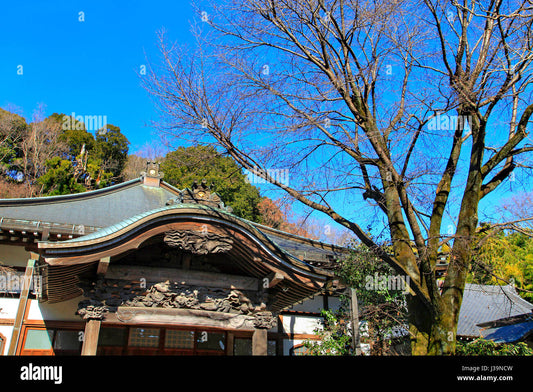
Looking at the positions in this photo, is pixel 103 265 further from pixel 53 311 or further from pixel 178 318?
pixel 53 311

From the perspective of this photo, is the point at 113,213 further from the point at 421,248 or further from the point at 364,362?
the point at 364,362

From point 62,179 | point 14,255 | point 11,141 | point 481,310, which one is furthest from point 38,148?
point 481,310

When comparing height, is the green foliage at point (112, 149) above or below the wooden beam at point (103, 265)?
above

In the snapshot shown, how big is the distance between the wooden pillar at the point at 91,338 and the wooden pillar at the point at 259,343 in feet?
9.96

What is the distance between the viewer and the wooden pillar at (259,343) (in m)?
8.34

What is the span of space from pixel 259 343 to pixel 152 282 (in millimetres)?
2514

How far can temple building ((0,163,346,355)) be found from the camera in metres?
7.57

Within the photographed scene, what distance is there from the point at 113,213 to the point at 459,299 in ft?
33.4

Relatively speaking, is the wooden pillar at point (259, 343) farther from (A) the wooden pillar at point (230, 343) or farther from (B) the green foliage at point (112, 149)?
(B) the green foliage at point (112, 149)

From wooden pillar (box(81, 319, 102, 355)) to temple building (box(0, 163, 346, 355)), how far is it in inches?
0.7

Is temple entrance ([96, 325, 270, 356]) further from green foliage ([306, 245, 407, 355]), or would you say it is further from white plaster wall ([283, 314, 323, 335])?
green foliage ([306, 245, 407, 355])

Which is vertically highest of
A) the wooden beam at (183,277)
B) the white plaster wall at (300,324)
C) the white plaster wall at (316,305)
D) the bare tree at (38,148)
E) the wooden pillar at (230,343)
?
the bare tree at (38,148)

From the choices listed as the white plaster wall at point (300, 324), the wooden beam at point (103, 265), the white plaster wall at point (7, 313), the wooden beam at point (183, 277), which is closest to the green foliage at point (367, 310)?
the white plaster wall at point (300, 324)

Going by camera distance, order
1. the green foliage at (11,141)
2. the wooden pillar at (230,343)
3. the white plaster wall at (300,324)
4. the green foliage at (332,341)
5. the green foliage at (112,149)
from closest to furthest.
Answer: the green foliage at (332,341) < the wooden pillar at (230,343) < the white plaster wall at (300,324) < the green foliage at (11,141) < the green foliage at (112,149)
